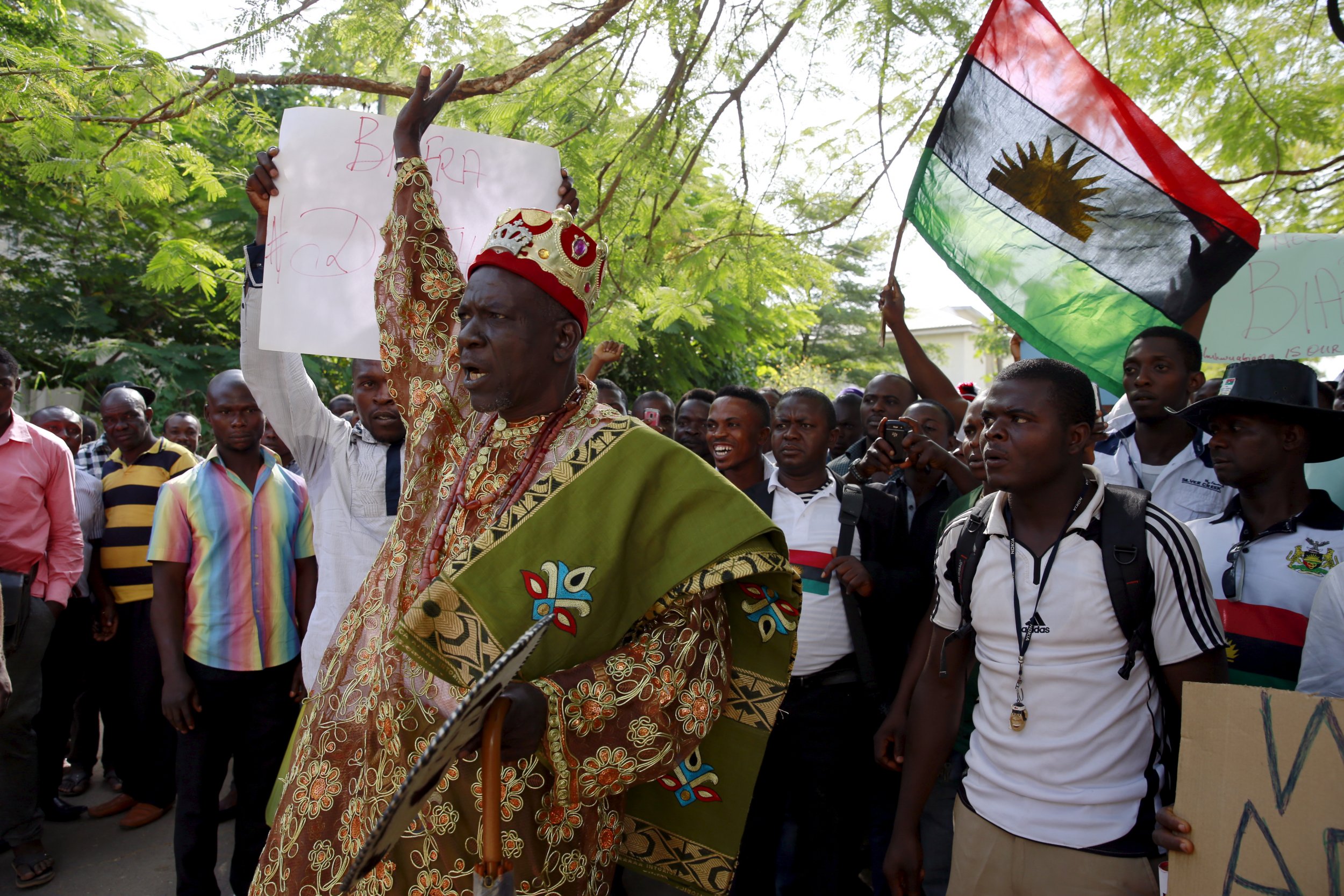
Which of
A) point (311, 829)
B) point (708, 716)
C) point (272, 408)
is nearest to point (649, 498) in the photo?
point (708, 716)

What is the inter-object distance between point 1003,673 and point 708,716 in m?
1.07

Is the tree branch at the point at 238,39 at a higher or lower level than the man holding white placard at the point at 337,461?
higher

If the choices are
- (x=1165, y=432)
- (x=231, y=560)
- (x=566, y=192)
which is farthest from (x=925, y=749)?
(x=231, y=560)

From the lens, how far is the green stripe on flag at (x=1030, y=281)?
408cm

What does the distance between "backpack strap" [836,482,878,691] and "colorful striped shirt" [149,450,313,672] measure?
7.55 feet

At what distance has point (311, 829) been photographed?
1974 millimetres

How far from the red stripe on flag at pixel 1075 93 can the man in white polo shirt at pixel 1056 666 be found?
1.92 meters

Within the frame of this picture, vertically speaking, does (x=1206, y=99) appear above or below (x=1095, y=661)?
above

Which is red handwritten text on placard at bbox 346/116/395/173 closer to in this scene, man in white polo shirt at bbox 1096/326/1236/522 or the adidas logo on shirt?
the adidas logo on shirt

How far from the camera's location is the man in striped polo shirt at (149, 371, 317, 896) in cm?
371

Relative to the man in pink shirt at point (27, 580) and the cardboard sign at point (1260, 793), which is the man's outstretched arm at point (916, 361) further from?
the man in pink shirt at point (27, 580)

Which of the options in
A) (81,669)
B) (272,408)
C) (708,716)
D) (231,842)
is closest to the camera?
(708,716)

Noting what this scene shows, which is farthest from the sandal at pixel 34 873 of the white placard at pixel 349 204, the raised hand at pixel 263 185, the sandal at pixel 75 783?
the raised hand at pixel 263 185

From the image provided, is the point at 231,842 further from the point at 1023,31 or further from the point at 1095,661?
the point at 1023,31
